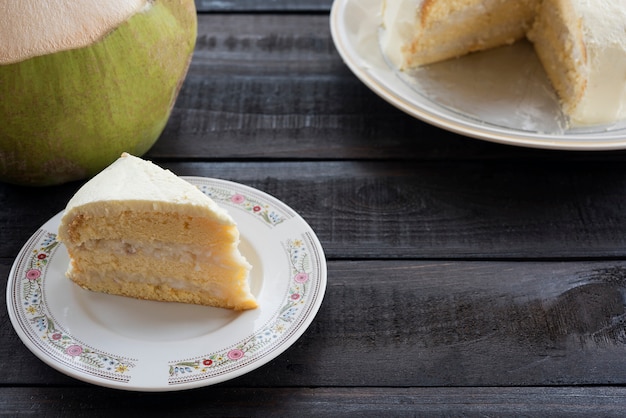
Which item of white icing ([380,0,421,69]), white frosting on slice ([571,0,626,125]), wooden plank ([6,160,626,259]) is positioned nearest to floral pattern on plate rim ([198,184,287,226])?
wooden plank ([6,160,626,259])

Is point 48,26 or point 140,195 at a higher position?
point 48,26

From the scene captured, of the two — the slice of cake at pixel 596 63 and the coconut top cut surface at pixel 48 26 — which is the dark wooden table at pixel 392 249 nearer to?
the slice of cake at pixel 596 63

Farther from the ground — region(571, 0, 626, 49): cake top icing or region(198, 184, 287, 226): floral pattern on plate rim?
region(571, 0, 626, 49): cake top icing

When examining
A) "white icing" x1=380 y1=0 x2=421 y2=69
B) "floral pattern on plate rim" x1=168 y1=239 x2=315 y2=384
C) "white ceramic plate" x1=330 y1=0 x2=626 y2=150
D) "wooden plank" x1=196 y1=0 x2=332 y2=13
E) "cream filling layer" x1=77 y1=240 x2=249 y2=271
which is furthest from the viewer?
"wooden plank" x1=196 y1=0 x2=332 y2=13

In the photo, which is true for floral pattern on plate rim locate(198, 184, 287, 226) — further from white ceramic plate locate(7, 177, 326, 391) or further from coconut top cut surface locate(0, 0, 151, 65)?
coconut top cut surface locate(0, 0, 151, 65)

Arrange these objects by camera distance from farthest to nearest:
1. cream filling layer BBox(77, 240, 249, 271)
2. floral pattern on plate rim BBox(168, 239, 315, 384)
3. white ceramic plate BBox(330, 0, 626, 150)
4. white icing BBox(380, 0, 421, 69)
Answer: white icing BBox(380, 0, 421, 69) → white ceramic plate BBox(330, 0, 626, 150) → cream filling layer BBox(77, 240, 249, 271) → floral pattern on plate rim BBox(168, 239, 315, 384)

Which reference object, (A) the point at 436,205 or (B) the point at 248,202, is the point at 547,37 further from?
(B) the point at 248,202

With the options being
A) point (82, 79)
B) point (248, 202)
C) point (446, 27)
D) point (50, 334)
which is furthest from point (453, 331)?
point (446, 27)

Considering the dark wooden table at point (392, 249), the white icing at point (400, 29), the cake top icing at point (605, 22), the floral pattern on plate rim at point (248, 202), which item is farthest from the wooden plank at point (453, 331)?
the white icing at point (400, 29)
